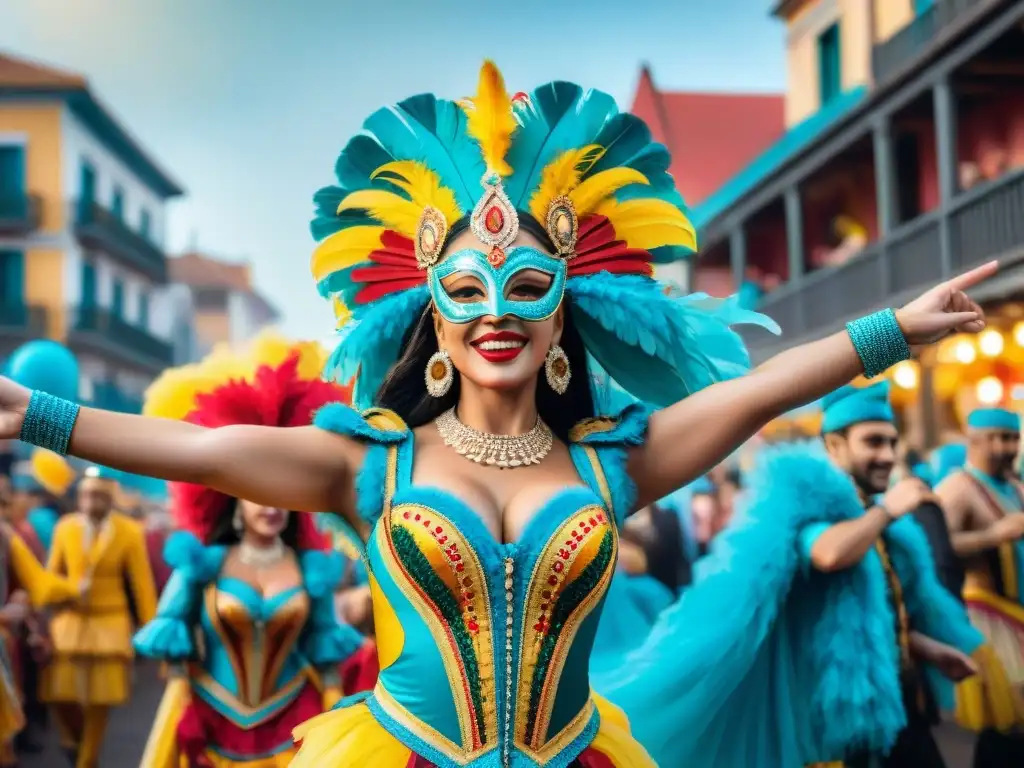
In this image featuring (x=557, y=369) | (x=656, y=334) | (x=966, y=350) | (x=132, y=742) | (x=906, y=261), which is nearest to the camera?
(x=557, y=369)

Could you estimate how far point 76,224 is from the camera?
3425cm

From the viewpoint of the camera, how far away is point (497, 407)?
3.30 m

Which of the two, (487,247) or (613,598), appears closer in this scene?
(487,247)

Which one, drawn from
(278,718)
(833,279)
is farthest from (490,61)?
(833,279)

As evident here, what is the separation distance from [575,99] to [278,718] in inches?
122

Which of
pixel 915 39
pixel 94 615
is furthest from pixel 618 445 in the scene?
pixel 915 39

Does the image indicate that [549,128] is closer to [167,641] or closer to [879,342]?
[879,342]

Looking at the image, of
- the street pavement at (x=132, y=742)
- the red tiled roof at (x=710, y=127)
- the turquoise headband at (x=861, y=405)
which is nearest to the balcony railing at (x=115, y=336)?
the red tiled roof at (x=710, y=127)

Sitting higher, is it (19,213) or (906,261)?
(19,213)

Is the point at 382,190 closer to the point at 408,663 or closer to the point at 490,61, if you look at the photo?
the point at 490,61

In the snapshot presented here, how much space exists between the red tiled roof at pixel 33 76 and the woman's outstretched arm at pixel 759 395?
3212 cm

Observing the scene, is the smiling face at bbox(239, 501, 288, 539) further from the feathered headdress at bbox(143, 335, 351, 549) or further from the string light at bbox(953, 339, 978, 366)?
the string light at bbox(953, 339, 978, 366)

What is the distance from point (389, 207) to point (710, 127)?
2973 cm

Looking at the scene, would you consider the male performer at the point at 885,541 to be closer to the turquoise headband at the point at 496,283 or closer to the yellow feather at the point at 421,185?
the turquoise headband at the point at 496,283
